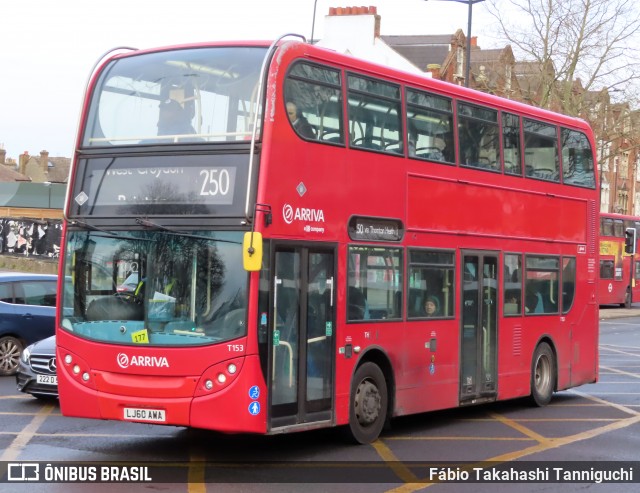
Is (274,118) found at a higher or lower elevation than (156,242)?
higher

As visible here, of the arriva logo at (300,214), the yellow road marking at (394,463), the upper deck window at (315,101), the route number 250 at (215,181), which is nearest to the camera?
the yellow road marking at (394,463)

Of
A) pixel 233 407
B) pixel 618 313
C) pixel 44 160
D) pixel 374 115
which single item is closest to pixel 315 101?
pixel 374 115

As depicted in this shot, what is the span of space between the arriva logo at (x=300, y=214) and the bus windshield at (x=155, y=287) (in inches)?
25.6

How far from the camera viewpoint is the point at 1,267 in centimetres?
4347

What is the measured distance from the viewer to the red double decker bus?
35.2 ft

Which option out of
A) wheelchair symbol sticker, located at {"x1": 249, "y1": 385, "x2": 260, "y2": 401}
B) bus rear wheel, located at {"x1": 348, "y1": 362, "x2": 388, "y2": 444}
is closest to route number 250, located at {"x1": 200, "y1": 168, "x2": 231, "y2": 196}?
wheelchair symbol sticker, located at {"x1": 249, "y1": 385, "x2": 260, "y2": 401}

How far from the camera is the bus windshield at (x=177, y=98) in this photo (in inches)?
435

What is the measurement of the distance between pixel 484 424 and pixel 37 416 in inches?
225

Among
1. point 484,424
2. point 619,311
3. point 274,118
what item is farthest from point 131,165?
point 619,311

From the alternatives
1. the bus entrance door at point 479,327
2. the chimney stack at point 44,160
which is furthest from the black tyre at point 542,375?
the chimney stack at point 44,160

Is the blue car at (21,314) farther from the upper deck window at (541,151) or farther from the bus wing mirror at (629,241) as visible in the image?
the bus wing mirror at (629,241)

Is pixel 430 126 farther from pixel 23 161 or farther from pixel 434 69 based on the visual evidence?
pixel 23 161

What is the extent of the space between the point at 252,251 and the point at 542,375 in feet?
26.1

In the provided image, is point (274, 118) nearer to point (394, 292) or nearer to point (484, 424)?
point (394, 292)
